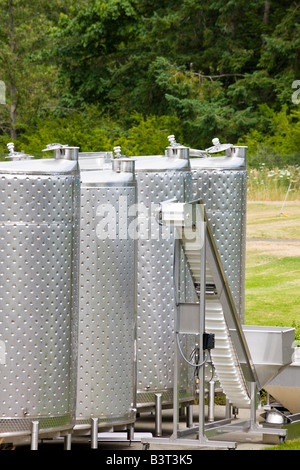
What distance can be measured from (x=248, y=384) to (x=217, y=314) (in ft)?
2.18

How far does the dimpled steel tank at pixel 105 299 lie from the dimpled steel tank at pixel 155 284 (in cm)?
47

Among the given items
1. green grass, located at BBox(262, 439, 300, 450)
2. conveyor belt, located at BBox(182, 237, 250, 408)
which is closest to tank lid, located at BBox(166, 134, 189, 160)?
conveyor belt, located at BBox(182, 237, 250, 408)

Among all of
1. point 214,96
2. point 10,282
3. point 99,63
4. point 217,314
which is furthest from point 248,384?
point 99,63

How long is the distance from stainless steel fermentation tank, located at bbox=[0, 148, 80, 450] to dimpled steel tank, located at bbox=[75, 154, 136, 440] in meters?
0.39

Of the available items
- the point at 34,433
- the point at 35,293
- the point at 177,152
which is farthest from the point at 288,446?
the point at 177,152

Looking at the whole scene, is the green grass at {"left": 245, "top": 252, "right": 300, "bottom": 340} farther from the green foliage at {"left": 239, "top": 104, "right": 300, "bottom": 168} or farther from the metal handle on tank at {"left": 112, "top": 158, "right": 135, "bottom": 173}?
the metal handle on tank at {"left": 112, "top": 158, "right": 135, "bottom": 173}

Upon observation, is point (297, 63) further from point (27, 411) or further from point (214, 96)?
point (27, 411)

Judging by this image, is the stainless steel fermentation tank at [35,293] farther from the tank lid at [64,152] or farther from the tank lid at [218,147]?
the tank lid at [218,147]

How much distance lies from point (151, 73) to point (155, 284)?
65.1 feet

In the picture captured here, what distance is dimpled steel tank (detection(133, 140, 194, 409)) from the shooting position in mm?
6637

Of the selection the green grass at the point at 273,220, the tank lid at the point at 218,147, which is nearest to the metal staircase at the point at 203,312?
the tank lid at the point at 218,147

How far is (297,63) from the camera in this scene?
83.3 ft

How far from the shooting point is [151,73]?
1024 inches

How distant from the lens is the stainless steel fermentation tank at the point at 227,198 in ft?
23.8
